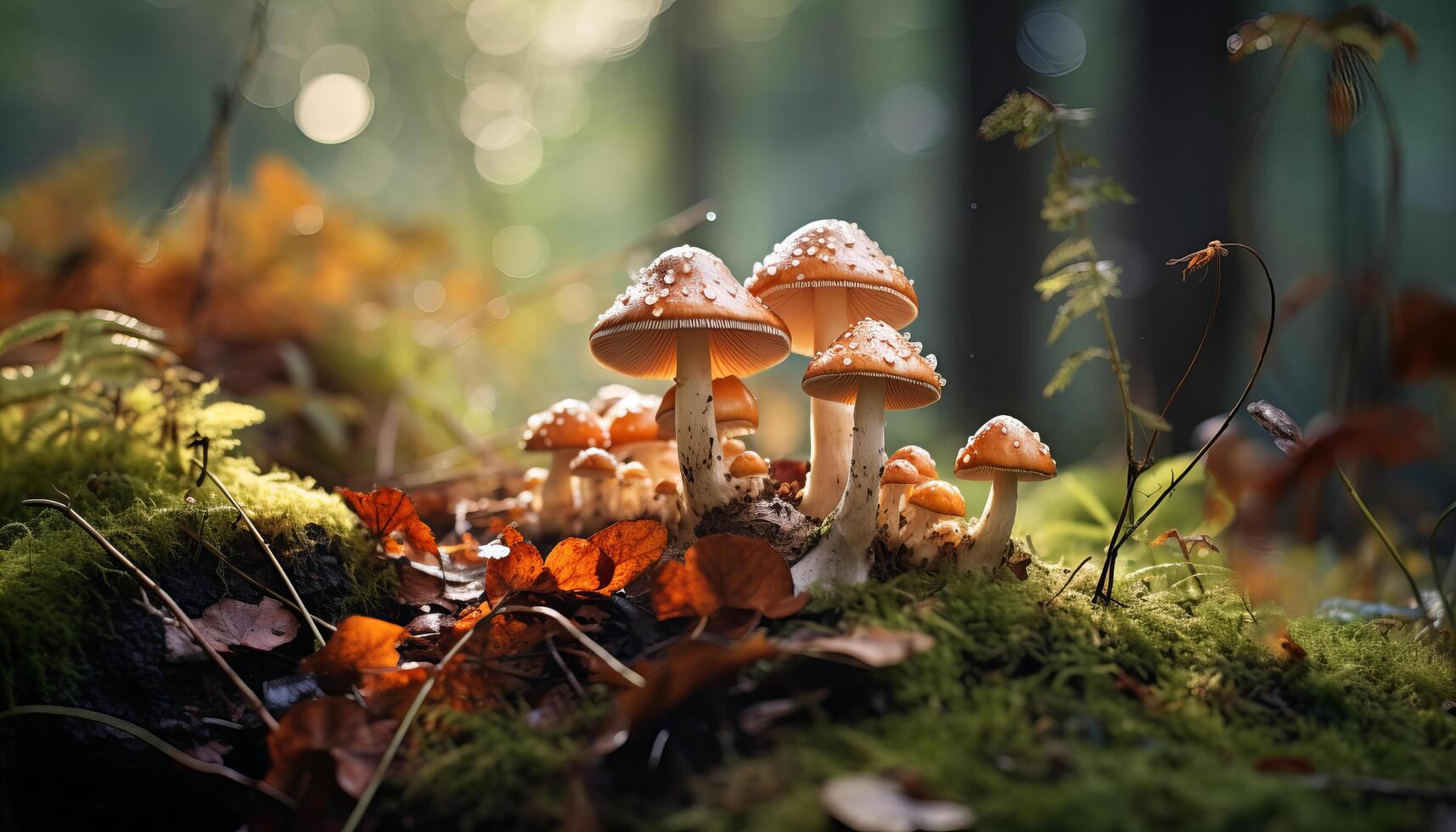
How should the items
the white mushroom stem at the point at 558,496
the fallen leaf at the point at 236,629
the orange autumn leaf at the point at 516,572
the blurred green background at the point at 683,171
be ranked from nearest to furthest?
1. the fallen leaf at the point at 236,629
2. the orange autumn leaf at the point at 516,572
3. the white mushroom stem at the point at 558,496
4. the blurred green background at the point at 683,171

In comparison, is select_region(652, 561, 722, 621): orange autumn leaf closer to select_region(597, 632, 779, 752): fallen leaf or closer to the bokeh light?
select_region(597, 632, 779, 752): fallen leaf

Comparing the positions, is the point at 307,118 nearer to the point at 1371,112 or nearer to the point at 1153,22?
the point at 1153,22

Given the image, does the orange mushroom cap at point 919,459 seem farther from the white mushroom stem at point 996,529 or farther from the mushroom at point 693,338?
the mushroom at point 693,338

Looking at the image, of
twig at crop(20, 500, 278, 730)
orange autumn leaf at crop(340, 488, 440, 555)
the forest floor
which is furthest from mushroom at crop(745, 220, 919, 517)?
twig at crop(20, 500, 278, 730)

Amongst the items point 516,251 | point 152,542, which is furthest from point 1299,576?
point 516,251

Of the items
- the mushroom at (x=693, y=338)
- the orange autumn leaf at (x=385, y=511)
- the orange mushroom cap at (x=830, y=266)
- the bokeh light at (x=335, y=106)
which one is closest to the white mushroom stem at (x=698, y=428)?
the mushroom at (x=693, y=338)

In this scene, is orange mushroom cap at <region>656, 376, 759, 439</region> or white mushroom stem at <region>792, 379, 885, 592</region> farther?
orange mushroom cap at <region>656, 376, 759, 439</region>
